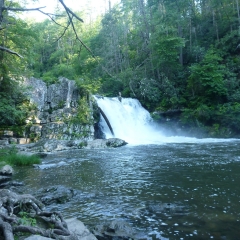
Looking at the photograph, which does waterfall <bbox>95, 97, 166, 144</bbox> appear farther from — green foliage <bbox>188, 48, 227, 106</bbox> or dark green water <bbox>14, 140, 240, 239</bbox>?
dark green water <bbox>14, 140, 240, 239</bbox>

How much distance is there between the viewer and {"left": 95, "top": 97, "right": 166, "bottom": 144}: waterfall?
74.9 feet

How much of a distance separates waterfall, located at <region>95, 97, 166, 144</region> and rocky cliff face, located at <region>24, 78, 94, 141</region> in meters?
2.04

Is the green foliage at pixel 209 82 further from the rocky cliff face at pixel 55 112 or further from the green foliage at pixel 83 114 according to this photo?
the rocky cliff face at pixel 55 112

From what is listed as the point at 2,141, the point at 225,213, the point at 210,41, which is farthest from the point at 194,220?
the point at 210,41

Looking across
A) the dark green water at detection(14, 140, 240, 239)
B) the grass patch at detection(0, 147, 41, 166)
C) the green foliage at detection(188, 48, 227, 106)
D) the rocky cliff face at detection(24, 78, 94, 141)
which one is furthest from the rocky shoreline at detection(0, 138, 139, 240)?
the green foliage at detection(188, 48, 227, 106)

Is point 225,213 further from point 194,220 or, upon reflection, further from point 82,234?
point 82,234

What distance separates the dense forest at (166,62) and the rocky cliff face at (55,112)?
0.96m

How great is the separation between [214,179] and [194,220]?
3114 millimetres

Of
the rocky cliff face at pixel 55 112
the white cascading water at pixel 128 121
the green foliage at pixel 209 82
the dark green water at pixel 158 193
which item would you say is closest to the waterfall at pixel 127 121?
the white cascading water at pixel 128 121

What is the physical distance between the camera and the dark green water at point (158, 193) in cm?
439

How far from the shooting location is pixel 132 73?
29.4m

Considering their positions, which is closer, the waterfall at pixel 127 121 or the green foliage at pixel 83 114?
the green foliage at pixel 83 114

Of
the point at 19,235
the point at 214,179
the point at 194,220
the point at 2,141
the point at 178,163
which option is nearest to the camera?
the point at 19,235

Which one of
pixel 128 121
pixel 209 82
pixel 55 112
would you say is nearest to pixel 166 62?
pixel 209 82
